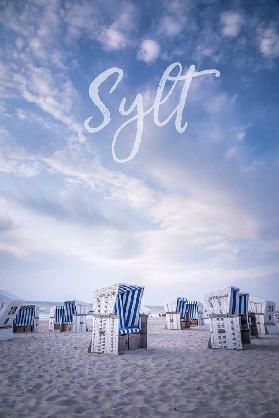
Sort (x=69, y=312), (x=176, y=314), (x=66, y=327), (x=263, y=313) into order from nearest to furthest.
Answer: (x=263, y=313) < (x=66, y=327) < (x=69, y=312) < (x=176, y=314)

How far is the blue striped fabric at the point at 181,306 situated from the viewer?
18.8 m

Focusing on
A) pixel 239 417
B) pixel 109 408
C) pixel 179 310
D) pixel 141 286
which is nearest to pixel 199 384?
pixel 239 417

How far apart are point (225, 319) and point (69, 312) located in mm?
11653

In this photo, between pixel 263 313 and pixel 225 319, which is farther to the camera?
pixel 263 313

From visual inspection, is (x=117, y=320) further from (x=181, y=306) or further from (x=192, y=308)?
(x=192, y=308)

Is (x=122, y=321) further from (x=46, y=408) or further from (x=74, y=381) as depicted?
(x=46, y=408)

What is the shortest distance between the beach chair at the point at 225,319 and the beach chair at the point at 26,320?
444 inches

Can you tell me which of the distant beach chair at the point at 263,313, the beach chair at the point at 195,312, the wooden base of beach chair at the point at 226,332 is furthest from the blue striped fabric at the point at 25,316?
the distant beach chair at the point at 263,313

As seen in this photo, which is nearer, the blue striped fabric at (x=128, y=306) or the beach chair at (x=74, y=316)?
the blue striped fabric at (x=128, y=306)

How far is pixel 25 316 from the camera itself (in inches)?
666

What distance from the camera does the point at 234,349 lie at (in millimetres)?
9375

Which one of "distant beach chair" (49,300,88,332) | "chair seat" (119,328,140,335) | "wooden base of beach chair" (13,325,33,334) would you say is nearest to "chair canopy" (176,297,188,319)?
"distant beach chair" (49,300,88,332)

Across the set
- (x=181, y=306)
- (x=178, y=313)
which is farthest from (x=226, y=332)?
(x=181, y=306)

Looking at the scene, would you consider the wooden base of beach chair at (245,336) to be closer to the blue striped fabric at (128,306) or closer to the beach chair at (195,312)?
the blue striped fabric at (128,306)
